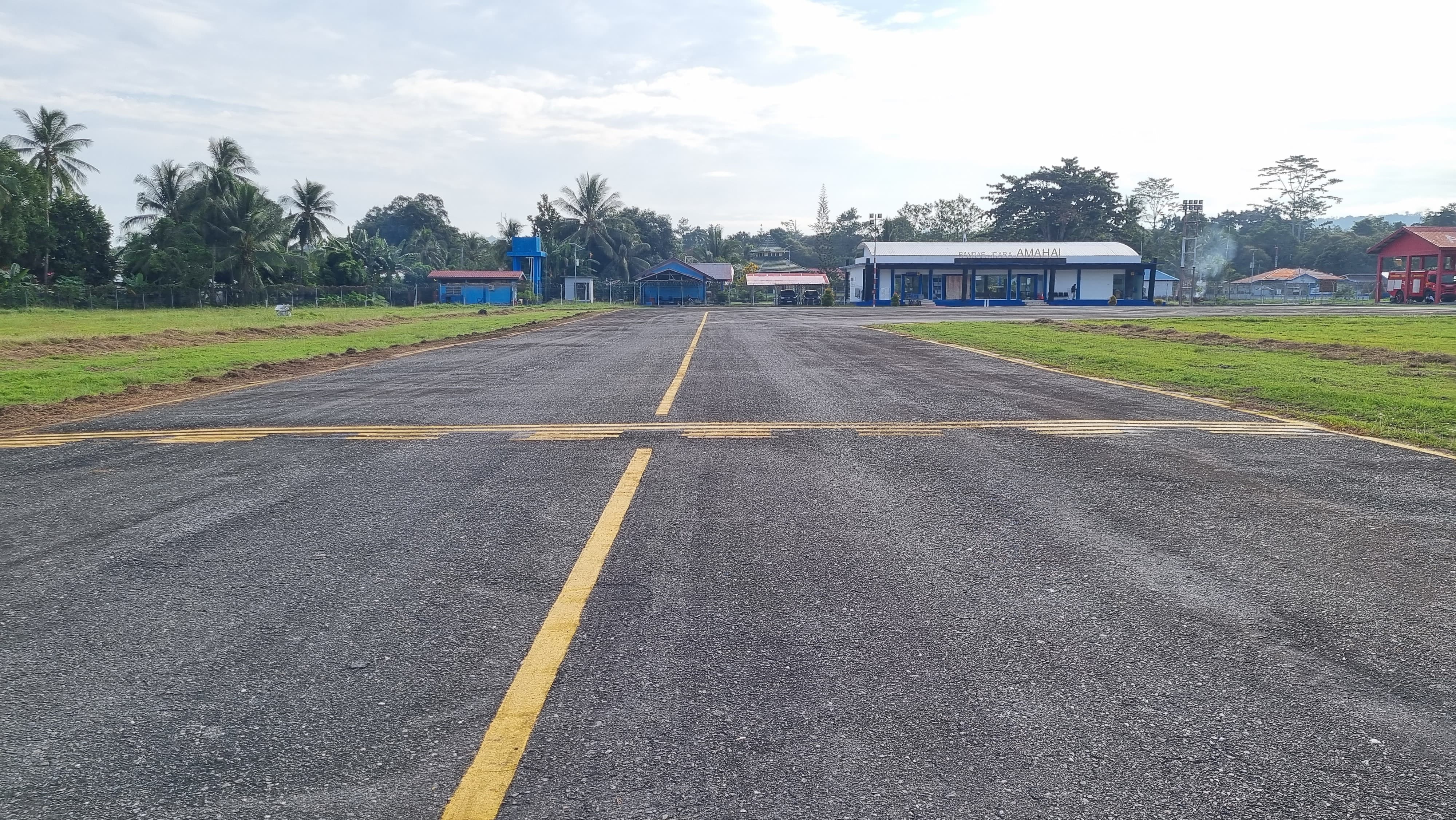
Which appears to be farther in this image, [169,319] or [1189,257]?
[1189,257]

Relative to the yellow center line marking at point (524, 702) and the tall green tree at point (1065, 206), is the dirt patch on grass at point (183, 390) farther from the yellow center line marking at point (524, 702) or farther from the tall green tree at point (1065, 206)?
the tall green tree at point (1065, 206)

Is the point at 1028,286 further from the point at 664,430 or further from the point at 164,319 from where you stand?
the point at 664,430

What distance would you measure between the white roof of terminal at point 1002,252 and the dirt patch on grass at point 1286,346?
129 feet

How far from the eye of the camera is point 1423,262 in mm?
65125

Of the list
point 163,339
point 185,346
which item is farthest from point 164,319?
point 185,346

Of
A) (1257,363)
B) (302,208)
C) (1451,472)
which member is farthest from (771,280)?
(1451,472)

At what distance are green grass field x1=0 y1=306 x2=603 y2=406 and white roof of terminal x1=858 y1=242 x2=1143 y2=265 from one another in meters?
27.2

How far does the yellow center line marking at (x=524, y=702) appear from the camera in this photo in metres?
2.35

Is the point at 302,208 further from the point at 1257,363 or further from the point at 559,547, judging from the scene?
the point at 559,547

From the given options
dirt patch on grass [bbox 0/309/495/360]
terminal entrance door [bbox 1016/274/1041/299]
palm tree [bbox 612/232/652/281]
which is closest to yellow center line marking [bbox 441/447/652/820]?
dirt patch on grass [bbox 0/309/495/360]

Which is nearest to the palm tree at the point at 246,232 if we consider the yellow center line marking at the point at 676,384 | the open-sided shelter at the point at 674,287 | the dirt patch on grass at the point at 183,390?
the open-sided shelter at the point at 674,287

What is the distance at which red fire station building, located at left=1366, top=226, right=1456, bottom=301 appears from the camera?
205ft

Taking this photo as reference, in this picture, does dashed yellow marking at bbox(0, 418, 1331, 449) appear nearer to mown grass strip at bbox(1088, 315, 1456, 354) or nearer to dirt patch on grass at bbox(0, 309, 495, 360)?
mown grass strip at bbox(1088, 315, 1456, 354)

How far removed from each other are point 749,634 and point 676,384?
902 cm
